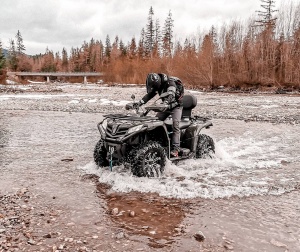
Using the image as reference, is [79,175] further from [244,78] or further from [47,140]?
[244,78]

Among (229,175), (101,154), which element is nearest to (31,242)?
(101,154)

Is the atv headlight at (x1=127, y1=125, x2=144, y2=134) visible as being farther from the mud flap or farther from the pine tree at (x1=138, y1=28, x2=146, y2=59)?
the pine tree at (x1=138, y1=28, x2=146, y2=59)

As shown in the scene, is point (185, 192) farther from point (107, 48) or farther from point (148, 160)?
point (107, 48)

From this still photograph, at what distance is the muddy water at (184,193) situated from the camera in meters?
4.21

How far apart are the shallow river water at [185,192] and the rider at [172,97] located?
1.86ft

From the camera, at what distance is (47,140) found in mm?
10289

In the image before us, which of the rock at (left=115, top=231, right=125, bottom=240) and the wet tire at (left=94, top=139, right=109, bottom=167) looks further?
the wet tire at (left=94, top=139, right=109, bottom=167)

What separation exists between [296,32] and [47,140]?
38811mm

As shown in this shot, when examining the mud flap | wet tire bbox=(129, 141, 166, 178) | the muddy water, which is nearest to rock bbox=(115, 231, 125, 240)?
the muddy water

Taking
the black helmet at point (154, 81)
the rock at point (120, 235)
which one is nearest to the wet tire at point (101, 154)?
the black helmet at point (154, 81)

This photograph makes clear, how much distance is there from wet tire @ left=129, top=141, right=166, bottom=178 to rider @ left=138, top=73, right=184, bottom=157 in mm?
459

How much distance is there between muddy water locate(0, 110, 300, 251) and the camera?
4.21 metres

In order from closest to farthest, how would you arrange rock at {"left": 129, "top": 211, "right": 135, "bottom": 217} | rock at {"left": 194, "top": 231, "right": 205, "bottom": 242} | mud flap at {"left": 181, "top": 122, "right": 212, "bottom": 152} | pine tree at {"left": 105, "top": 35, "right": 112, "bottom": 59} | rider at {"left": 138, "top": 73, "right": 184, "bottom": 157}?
rock at {"left": 194, "top": 231, "right": 205, "bottom": 242}
rock at {"left": 129, "top": 211, "right": 135, "bottom": 217}
rider at {"left": 138, "top": 73, "right": 184, "bottom": 157}
mud flap at {"left": 181, "top": 122, "right": 212, "bottom": 152}
pine tree at {"left": 105, "top": 35, "right": 112, "bottom": 59}

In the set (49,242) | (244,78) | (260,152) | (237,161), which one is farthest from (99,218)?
(244,78)
